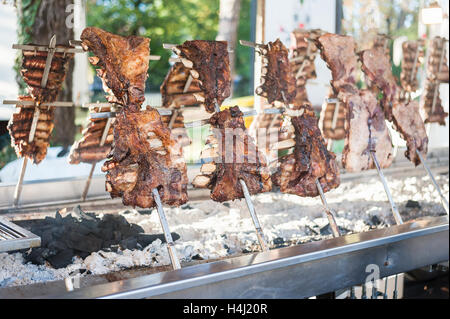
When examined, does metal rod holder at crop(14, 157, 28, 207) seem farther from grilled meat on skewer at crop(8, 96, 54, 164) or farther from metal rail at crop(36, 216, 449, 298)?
metal rail at crop(36, 216, 449, 298)

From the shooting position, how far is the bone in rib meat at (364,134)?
385 centimetres

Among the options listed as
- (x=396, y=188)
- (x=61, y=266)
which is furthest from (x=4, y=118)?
(x=396, y=188)

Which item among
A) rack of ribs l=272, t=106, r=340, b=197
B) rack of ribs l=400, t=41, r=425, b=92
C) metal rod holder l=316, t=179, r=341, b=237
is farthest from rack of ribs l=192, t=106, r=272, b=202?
rack of ribs l=400, t=41, r=425, b=92

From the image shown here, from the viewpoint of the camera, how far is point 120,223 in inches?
145

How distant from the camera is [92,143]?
420cm

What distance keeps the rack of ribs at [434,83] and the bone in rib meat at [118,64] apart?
11.7ft

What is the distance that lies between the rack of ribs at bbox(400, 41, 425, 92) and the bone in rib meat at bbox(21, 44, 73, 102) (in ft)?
11.9

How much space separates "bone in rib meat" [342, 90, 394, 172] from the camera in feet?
12.6

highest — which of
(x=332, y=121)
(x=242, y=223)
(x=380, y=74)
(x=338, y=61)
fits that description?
(x=338, y=61)

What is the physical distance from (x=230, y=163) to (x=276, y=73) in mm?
1097

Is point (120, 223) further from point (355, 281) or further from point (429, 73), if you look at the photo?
point (429, 73)

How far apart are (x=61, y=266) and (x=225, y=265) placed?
1.02 m

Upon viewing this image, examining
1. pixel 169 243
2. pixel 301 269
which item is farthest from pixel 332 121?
pixel 169 243

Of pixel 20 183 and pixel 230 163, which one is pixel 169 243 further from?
pixel 20 183
